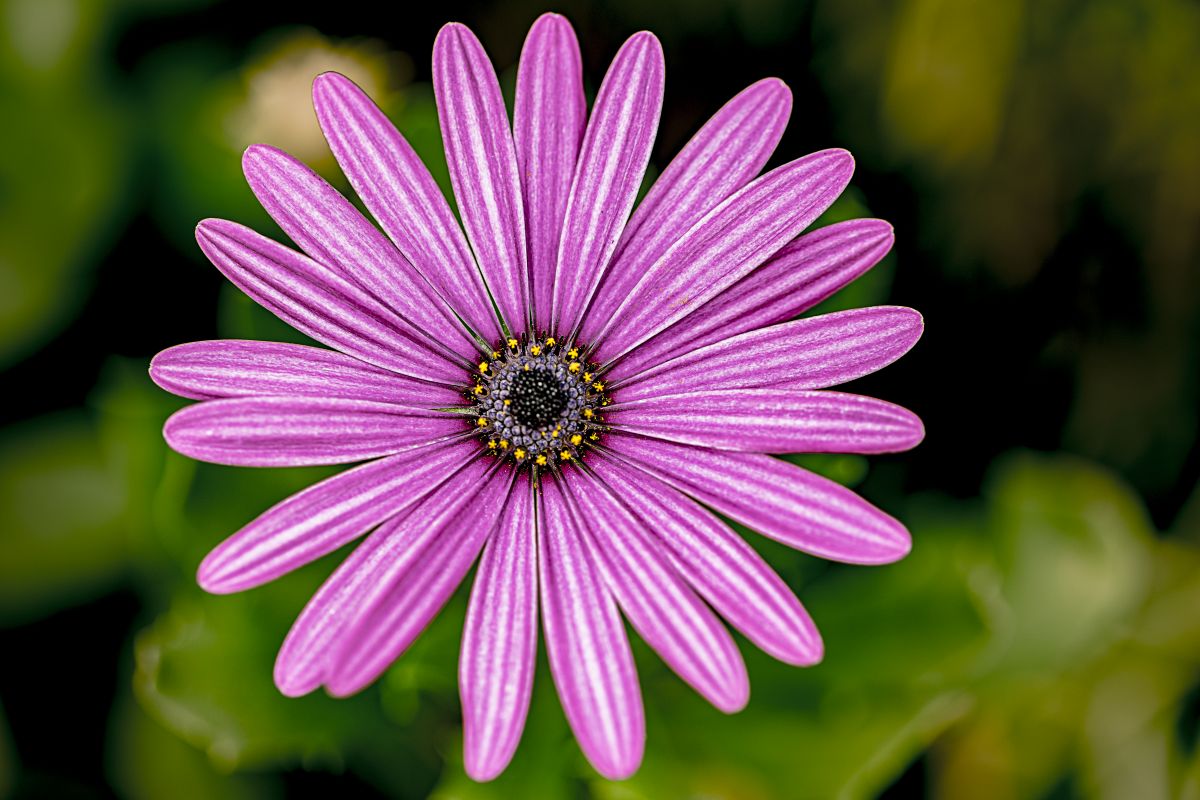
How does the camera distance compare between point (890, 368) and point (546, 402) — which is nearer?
point (546, 402)

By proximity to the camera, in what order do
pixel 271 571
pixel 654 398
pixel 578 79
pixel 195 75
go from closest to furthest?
pixel 271 571
pixel 578 79
pixel 654 398
pixel 195 75

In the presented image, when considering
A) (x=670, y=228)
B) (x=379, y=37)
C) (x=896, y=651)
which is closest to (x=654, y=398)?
A: (x=670, y=228)

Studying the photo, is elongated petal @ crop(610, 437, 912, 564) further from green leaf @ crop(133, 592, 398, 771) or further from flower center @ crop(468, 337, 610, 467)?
green leaf @ crop(133, 592, 398, 771)

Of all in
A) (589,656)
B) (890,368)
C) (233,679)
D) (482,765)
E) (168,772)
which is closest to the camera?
(482,765)

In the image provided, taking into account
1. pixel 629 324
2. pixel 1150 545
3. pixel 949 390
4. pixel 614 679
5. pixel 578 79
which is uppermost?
pixel 578 79

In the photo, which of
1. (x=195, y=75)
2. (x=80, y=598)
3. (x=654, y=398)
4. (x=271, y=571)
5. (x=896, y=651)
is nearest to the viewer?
(x=271, y=571)

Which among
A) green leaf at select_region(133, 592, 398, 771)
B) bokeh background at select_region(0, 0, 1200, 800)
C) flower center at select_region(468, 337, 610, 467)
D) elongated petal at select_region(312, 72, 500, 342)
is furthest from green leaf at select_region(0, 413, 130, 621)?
elongated petal at select_region(312, 72, 500, 342)

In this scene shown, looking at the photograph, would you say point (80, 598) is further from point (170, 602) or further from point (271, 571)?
point (271, 571)

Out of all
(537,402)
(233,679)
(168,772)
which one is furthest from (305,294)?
(168,772)

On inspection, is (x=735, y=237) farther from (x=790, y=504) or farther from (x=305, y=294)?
(x=305, y=294)
